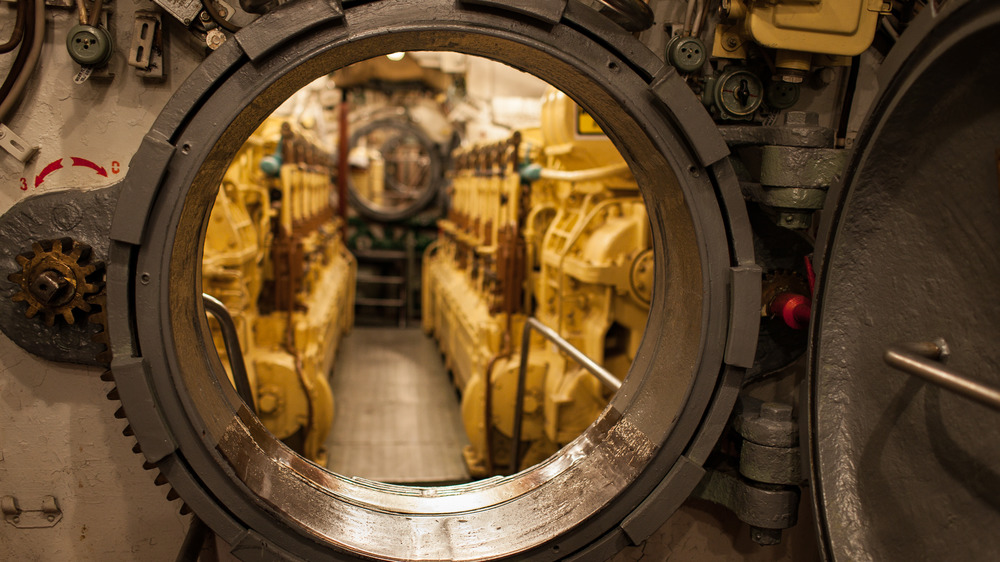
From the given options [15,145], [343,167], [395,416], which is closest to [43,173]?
[15,145]

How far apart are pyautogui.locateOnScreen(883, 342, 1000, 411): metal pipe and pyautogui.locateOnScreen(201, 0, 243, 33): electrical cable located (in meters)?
1.59

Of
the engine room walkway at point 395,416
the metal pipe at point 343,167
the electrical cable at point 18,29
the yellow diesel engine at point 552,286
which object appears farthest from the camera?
the metal pipe at point 343,167

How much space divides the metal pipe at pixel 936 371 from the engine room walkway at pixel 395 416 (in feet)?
14.1

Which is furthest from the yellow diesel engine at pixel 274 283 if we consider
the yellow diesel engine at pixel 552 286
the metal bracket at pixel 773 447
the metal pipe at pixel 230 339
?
the metal bracket at pixel 773 447

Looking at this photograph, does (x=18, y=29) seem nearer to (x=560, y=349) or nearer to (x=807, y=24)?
(x=807, y=24)

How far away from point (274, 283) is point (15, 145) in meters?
3.86

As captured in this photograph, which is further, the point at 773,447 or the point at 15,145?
the point at 773,447

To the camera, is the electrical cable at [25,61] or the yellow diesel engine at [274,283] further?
the yellow diesel engine at [274,283]

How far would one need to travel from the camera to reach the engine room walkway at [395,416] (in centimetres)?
537

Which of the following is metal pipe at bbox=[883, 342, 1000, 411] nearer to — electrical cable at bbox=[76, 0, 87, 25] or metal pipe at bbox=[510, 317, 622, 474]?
metal pipe at bbox=[510, 317, 622, 474]

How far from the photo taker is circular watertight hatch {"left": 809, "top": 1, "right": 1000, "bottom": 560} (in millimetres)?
1260

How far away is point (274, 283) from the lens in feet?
17.7

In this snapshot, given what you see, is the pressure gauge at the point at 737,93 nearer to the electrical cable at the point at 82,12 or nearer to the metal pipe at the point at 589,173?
the electrical cable at the point at 82,12

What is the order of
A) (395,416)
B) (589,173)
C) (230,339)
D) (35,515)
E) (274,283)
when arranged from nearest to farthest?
(35,515) < (230,339) < (589,173) < (274,283) < (395,416)
